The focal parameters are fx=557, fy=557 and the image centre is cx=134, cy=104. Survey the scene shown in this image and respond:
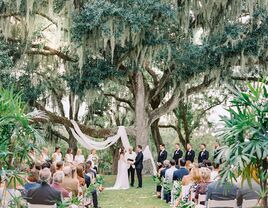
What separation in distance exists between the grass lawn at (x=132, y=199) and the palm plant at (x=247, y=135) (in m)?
5.51

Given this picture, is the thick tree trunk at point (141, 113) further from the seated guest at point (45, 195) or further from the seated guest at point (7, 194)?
the seated guest at point (45, 195)

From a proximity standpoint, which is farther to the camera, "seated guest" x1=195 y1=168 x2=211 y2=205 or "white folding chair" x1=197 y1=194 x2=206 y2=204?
"white folding chair" x1=197 y1=194 x2=206 y2=204

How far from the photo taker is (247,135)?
544cm

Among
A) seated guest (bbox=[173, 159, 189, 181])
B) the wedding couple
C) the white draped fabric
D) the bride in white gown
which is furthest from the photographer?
the white draped fabric

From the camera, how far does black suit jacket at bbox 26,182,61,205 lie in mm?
6285

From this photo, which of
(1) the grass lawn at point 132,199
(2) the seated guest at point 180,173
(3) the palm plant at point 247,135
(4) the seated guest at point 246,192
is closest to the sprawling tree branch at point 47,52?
(1) the grass lawn at point 132,199

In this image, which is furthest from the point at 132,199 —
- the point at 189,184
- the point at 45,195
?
the point at 45,195

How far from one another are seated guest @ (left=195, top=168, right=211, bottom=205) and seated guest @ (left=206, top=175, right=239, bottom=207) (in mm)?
861

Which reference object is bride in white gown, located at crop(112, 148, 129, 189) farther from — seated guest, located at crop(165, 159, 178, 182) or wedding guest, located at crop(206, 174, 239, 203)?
wedding guest, located at crop(206, 174, 239, 203)

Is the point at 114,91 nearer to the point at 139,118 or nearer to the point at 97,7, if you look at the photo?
the point at 139,118

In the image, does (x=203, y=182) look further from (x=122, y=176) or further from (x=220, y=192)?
(x=122, y=176)

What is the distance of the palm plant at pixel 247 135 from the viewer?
5.29 metres

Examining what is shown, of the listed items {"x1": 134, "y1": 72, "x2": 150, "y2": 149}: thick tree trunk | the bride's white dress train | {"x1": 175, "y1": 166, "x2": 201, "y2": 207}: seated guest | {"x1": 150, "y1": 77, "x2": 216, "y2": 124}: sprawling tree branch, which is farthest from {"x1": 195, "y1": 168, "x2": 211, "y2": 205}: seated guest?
{"x1": 134, "y1": 72, "x2": 150, "y2": 149}: thick tree trunk

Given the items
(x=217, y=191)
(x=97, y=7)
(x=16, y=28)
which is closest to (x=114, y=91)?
(x=16, y=28)
